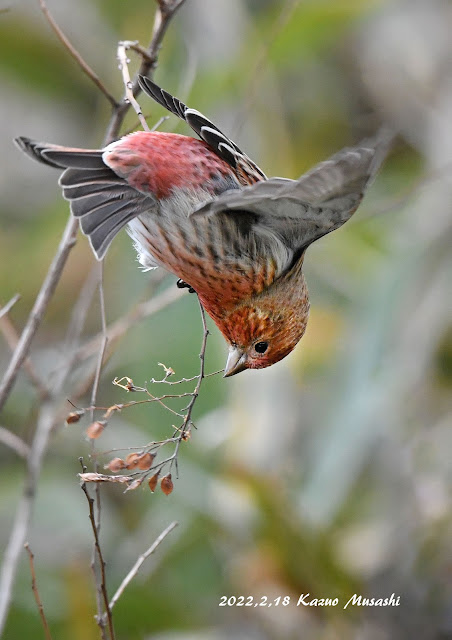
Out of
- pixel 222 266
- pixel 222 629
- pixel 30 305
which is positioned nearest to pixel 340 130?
pixel 30 305

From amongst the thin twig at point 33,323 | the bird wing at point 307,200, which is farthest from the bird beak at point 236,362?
the thin twig at point 33,323

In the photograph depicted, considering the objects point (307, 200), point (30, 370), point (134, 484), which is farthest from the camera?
point (30, 370)

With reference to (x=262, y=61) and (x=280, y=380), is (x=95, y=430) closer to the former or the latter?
(x=262, y=61)

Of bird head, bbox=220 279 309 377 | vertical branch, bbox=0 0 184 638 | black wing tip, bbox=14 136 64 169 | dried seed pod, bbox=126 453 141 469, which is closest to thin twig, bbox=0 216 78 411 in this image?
vertical branch, bbox=0 0 184 638

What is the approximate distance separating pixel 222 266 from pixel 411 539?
2.24 metres

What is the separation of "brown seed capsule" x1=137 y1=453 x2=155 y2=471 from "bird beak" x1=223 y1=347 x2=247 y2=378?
0.69 metres

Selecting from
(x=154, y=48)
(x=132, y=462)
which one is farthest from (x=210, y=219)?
(x=132, y=462)

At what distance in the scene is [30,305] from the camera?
5.03 metres

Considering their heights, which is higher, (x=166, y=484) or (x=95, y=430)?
(x=95, y=430)

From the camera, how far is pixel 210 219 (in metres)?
2.59

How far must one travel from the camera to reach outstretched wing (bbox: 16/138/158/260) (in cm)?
226

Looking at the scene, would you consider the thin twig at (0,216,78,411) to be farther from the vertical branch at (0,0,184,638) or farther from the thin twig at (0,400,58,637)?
the thin twig at (0,400,58,637)

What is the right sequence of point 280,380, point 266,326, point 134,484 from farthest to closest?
1. point 280,380
2. point 266,326
3. point 134,484

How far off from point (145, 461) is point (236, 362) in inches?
30.0
